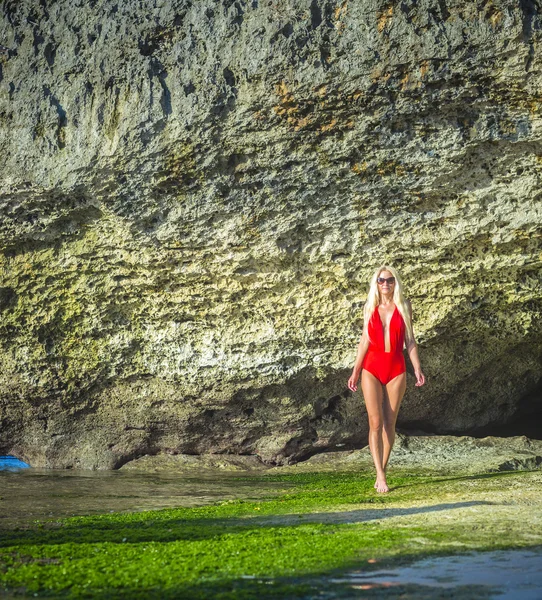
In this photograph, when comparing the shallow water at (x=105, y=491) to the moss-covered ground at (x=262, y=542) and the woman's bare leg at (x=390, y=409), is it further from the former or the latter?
the woman's bare leg at (x=390, y=409)

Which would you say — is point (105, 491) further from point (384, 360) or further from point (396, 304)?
point (396, 304)

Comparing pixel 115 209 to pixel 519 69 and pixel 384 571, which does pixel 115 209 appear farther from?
pixel 384 571

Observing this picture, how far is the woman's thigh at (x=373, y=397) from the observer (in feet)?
19.5

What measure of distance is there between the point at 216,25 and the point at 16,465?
5.84 meters

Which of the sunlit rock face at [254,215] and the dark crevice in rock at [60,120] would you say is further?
the dark crevice in rock at [60,120]

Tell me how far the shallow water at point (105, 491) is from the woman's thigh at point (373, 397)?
1.10 m

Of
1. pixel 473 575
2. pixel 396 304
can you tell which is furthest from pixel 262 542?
pixel 396 304

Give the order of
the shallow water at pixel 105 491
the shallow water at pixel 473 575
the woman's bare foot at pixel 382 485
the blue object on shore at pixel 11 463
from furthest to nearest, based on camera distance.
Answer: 1. the blue object on shore at pixel 11 463
2. the woman's bare foot at pixel 382 485
3. the shallow water at pixel 105 491
4. the shallow water at pixel 473 575

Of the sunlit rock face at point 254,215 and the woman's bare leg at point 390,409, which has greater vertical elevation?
the sunlit rock face at point 254,215

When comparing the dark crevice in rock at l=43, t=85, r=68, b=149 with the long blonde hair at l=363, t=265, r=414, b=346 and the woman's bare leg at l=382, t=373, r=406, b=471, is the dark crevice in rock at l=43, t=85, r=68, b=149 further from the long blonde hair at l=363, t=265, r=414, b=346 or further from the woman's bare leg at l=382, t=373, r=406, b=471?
the woman's bare leg at l=382, t=373, r=406, b=471

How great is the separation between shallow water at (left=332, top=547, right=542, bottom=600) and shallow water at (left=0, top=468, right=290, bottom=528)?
105 inches

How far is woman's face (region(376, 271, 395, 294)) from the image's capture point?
19.9ft

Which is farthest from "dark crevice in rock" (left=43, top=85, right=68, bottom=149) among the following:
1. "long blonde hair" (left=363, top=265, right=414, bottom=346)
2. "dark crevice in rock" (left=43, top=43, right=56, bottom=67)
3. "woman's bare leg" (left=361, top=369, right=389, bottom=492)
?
"woman's bare leg" (left=361, top=369, right=389, bottom=492)

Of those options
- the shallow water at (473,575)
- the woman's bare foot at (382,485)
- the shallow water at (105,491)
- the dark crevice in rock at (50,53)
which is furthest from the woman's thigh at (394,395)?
the dark crevice in rock at (50,53)
